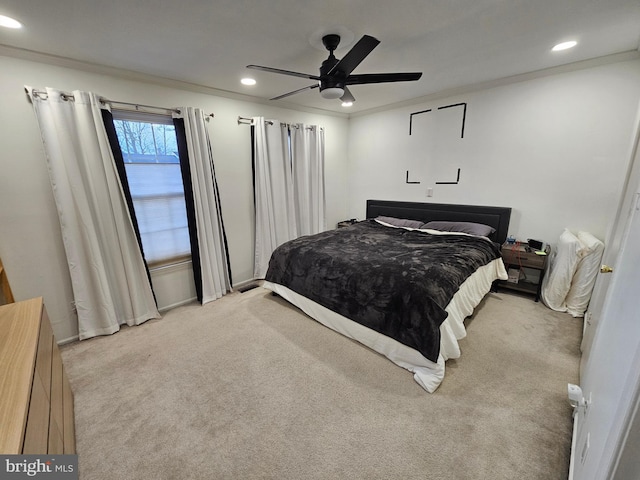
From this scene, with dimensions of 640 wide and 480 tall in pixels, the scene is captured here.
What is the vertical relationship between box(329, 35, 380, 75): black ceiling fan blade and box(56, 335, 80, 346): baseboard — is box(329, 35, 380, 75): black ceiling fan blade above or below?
above

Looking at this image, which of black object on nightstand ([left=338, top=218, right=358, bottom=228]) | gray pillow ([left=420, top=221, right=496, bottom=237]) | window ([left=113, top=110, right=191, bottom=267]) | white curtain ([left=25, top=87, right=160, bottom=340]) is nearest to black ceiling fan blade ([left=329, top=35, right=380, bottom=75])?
window ([left=113, top=110, right=191, bottom=267])

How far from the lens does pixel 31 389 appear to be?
1.02 m

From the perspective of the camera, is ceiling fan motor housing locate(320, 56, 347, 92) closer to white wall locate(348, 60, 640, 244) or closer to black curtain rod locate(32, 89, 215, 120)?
black curtain rod locate(32, 89, 215, 120)

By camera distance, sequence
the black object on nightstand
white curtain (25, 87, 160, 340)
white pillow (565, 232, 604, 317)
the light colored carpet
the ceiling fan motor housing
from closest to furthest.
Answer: the light colored carpet
the ceiling fan motor housing
white curtain (25, 87, 160, 340)
white pillow (565, 232, 604, 317)
the black object on nightstand

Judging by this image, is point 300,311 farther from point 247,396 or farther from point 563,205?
point 563,205

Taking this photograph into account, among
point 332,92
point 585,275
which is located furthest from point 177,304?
point 585,275

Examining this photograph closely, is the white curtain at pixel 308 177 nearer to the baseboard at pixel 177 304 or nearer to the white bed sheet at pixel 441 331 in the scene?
the white bed sheet at pixel 441 331

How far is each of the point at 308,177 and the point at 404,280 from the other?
262 centimetres

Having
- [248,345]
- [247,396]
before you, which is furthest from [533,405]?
[248,345]

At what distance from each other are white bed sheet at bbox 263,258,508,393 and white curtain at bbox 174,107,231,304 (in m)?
1.05

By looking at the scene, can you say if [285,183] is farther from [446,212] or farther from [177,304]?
[446,212]

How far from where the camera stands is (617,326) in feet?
3.24

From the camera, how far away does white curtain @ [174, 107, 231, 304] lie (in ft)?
9.48

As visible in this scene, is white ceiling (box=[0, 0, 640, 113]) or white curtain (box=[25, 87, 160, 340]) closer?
white ceiling (box=[0, 0, 640, 113])
